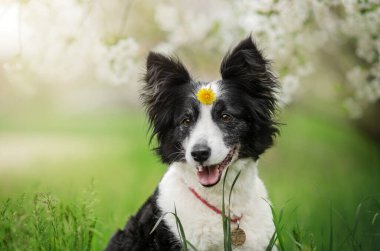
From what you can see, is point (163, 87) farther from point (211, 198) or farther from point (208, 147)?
point (211, 198)

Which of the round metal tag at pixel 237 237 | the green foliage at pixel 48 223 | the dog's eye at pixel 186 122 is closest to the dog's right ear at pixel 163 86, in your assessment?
the dog's eye at pixel 186 122

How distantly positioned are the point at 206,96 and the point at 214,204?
0.75 meters

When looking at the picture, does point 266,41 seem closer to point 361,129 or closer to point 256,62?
point 256,62

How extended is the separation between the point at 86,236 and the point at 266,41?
318 centimetres

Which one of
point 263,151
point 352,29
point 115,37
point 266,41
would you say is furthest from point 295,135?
point 263,151

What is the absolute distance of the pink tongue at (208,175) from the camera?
3.72 meters

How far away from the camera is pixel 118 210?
6520 millimetres

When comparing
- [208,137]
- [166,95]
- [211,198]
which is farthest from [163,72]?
[211,198]

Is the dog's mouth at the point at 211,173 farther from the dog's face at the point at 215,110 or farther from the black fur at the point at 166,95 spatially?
the black fur at the point at 166,95

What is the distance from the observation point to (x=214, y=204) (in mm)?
3877

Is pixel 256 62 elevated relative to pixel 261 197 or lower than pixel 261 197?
elevated

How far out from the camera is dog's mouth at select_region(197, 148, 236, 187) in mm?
3719

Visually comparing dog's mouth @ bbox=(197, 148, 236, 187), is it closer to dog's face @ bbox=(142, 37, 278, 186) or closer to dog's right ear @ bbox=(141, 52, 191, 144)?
dog's face @ bbox=(142, 37, 278, 186)

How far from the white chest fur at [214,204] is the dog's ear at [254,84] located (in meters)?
0.26
